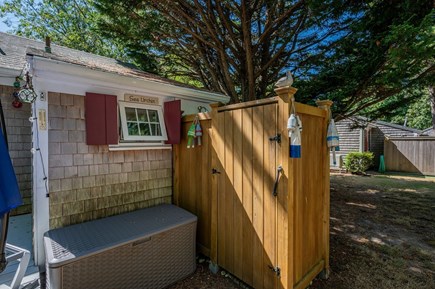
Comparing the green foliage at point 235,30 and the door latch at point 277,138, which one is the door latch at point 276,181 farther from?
the green foliage at point 235,30

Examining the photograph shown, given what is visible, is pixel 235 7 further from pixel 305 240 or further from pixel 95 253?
pixel 95 253

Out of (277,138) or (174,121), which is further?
(174,121)

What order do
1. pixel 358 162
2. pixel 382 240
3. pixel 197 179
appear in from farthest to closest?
pixel 358 162 < pixel 382 240 < pixel 197 179

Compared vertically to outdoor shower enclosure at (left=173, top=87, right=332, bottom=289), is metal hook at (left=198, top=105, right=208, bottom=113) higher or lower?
higher

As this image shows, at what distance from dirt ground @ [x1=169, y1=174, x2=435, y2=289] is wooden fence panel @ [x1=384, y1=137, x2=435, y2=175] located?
492cm

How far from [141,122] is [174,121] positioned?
1.72ft

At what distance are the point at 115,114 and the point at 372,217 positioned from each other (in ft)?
18.7

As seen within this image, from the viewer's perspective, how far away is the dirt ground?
273 centimetres

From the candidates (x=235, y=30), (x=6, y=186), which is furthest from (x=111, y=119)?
(x=235, y=30)

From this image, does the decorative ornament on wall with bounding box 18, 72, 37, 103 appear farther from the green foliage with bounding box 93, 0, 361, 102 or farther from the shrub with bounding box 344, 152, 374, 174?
the shrub with bounding box 344, 152, 374, 174

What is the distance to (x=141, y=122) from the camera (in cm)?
349

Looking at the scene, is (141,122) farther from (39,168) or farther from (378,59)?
(378,59)

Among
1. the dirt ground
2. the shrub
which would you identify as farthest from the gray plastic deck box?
the shrub

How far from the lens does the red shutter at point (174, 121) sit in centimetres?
359
